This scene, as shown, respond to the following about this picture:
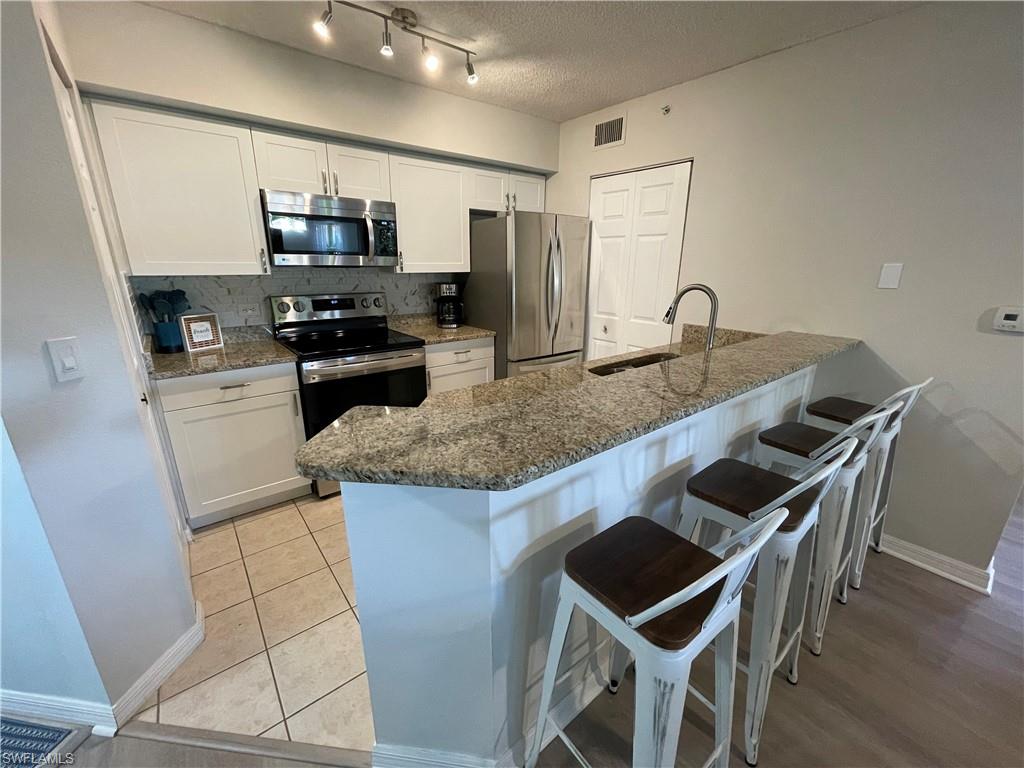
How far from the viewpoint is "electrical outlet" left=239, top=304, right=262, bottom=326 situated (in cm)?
259

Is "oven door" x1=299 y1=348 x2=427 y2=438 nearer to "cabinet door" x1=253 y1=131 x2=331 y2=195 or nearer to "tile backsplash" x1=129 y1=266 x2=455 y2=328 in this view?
"tile backsplash" x1=129 y1=266 x2=455 y2=328

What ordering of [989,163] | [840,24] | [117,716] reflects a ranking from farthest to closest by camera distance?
1. [840,24]
2. [989,163]
3. [117,716]

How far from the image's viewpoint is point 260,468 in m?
2.32

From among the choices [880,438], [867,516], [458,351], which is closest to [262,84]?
[458,351]

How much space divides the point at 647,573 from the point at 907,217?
2117 millimetres

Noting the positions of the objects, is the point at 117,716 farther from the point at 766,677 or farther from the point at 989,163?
the point at 989,163

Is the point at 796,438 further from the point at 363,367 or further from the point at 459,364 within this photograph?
the point at 363,367

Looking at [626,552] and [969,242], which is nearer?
[626,552]

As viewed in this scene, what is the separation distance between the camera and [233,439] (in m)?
2.20

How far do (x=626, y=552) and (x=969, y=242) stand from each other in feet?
6.79

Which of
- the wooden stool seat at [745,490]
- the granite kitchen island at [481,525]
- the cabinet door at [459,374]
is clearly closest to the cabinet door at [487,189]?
→ the cabinet door at [459,374]

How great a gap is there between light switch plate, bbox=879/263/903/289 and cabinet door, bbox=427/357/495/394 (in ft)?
7.32

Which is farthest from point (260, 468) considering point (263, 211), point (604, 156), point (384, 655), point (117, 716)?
point (604, 156)

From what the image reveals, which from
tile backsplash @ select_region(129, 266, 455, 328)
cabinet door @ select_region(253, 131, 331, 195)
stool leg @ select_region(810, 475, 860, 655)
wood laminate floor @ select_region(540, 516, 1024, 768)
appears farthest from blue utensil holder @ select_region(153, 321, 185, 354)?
stool leg @ select_region(810, 475, 860, 655)
